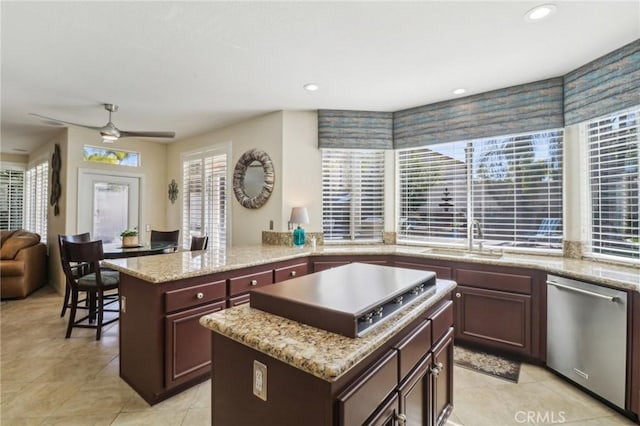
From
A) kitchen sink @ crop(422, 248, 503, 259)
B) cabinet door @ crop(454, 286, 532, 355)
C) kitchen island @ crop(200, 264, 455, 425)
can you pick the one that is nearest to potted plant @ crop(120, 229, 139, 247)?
kitchen island @ crop(200, 264, 455, 425)

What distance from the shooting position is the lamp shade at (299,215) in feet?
11.8

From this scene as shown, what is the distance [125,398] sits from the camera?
84.1 inches

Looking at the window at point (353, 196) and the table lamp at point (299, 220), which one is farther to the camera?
the window at point (353, 196)

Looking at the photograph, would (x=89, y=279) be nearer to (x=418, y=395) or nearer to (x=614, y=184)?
(x=418, y=395)

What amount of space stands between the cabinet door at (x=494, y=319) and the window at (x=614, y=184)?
0.87 metres

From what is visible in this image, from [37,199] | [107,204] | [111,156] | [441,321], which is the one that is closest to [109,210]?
[107,204]

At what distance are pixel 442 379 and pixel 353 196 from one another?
2.56 m

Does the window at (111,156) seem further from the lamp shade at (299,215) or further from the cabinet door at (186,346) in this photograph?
the cabinet door at (186,346)

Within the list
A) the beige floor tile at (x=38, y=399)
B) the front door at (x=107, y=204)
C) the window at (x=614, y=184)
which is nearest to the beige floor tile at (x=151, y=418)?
the beige floor tile at (x=38, y=399)

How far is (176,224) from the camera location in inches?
216

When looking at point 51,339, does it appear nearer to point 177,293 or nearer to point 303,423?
point 177,293

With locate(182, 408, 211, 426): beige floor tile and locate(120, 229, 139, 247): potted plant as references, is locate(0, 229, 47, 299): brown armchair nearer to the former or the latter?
locate(120, 229, 139, 247): potted plant

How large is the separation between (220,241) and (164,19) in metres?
3.18

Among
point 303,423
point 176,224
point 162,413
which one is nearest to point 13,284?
point 176,224
